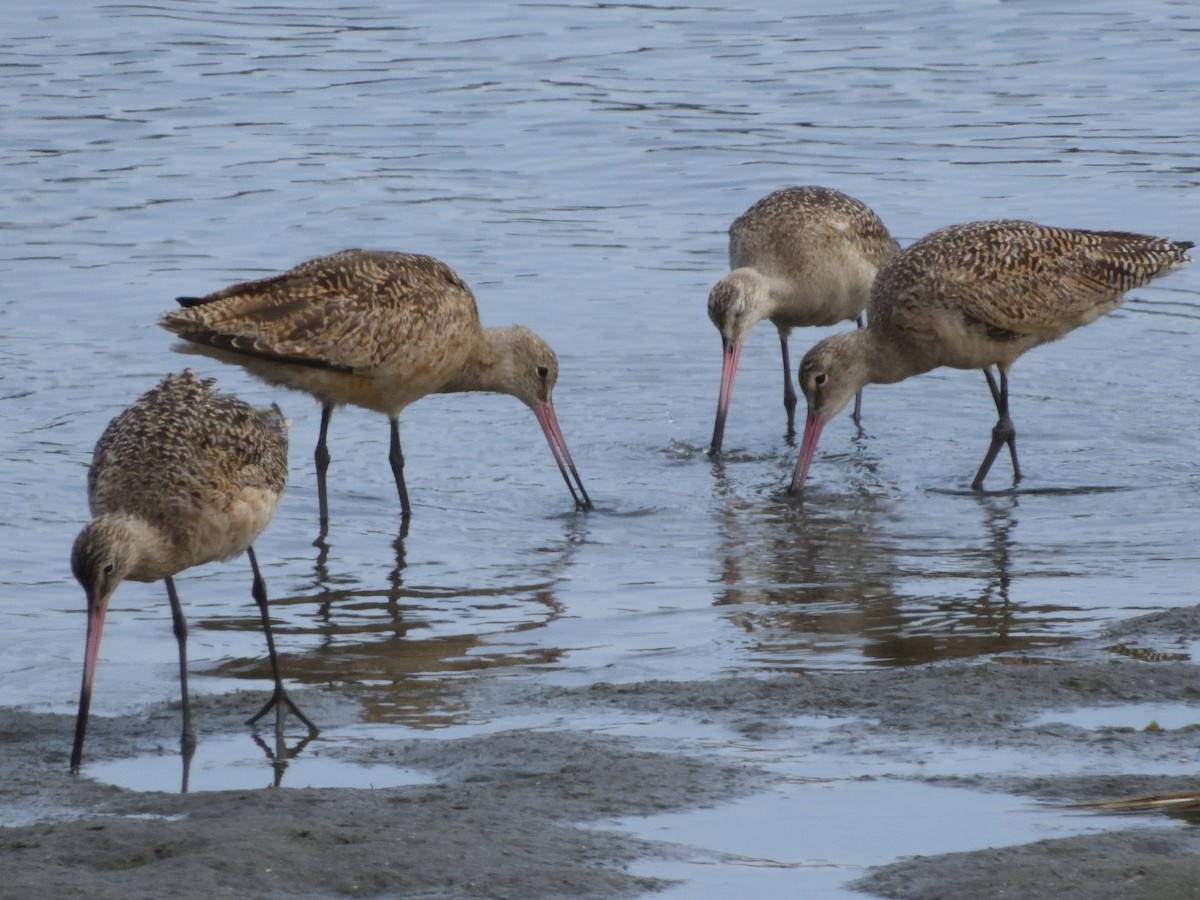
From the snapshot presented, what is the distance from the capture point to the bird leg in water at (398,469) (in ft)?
27.0

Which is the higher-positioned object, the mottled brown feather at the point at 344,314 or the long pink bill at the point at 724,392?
the mottled brown feather at the point at 344,314

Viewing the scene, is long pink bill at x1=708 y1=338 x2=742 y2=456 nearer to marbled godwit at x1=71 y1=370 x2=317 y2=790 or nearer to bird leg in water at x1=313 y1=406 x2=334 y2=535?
bird leg in water at x1=313 y1=406 x2=334 y2=535

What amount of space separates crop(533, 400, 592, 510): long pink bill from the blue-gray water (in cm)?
10

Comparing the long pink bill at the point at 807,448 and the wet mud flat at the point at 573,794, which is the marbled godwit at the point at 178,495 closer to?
the wet mud flat at the point at 573,794

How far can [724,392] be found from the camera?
973cm

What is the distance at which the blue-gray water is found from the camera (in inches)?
263

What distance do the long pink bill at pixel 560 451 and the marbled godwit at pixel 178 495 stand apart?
263 centimetres

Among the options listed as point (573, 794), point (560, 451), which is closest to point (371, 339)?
point (560, 451)

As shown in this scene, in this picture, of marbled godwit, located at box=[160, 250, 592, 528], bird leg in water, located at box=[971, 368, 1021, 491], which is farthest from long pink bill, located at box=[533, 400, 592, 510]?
bird leg in water, located at box=[971, 368, 1021, 491]

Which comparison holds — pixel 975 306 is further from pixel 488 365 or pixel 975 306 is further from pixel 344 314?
pixel 344 314

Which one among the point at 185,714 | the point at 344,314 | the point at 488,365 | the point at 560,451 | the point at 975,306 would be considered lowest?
the point at 560,451

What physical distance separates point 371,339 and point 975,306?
267 centimetres

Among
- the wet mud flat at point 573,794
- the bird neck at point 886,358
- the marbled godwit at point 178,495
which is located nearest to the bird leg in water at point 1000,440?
the bird neck at point 886,358

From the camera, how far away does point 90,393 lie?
9820 mm
